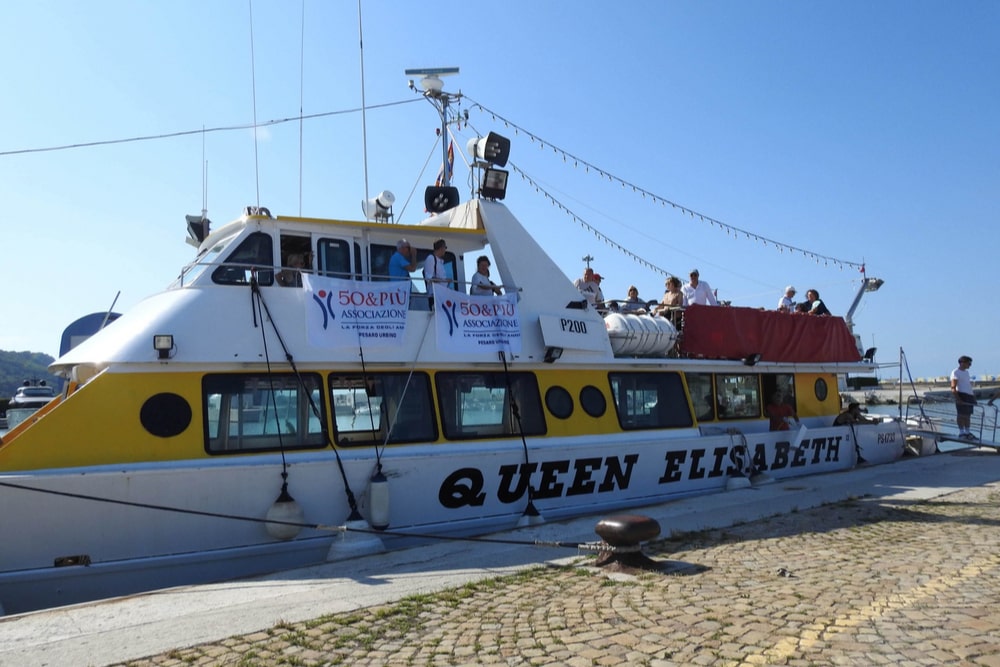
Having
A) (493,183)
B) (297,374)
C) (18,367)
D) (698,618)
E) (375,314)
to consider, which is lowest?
(698,618)

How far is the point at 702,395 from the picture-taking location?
1157cm

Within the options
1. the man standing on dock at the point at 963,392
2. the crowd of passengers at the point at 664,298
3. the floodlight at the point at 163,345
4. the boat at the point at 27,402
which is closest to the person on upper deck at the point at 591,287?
the crowd of passengers at the point at 664,298

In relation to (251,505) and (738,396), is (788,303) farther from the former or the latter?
(251,505)

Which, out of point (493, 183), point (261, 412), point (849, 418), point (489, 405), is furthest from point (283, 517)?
point (849, 418)

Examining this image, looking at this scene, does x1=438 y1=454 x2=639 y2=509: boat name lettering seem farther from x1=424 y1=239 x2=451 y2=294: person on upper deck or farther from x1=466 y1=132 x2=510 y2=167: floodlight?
x1=466 y1=132 x2=510 y2=167: floodlight

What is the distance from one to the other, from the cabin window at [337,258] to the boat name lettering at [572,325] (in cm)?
263

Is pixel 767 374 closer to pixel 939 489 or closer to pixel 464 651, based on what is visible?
pixel 939 489

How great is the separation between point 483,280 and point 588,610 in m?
5.28

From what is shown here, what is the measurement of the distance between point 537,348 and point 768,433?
174 inches

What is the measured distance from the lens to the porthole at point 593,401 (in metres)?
9.82

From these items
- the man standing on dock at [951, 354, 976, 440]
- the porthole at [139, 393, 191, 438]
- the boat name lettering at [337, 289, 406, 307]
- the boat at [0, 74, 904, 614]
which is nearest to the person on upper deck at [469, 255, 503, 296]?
the boat at [0, 74, 904, 614]

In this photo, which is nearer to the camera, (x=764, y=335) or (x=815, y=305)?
(x=764, y=335)

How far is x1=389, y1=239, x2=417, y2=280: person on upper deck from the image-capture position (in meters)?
9.08

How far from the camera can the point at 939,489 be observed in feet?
33.0
